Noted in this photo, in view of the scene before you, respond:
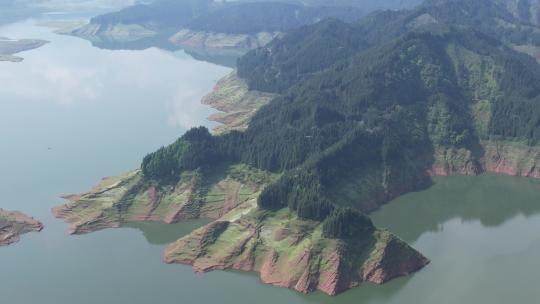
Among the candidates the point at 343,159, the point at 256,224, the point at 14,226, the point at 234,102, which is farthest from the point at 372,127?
the point at 14,226

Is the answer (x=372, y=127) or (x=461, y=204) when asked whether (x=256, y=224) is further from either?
(x=372, y=127)

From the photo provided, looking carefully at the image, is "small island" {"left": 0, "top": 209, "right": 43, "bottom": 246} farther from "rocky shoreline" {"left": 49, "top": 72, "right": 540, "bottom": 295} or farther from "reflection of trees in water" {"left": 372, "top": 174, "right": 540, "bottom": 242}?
"reflection of trees in water" {"left": 372, "top": 174, "right": 540, "bottom": 242}

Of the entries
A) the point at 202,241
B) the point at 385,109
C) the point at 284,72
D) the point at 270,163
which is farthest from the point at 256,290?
the point at 284,72

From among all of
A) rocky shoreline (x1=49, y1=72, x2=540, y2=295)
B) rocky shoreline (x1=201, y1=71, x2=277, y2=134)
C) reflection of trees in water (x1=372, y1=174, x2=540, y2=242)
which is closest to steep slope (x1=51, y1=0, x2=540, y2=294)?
rocky shoreline (x1=49, y1=72, x2=540, y2=295)

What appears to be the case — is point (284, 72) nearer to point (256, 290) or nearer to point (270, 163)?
point (270, 163)

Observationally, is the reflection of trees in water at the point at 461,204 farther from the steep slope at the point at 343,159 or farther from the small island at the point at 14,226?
the small island at the point at 14,226

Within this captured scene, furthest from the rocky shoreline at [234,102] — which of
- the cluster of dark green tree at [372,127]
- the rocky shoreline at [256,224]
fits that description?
the rocky shoreline at [256,224]
